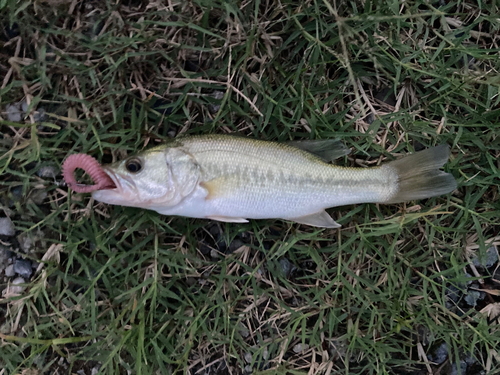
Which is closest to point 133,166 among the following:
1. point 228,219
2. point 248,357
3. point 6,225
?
point 228,219

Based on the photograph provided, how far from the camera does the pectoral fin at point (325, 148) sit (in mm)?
2783

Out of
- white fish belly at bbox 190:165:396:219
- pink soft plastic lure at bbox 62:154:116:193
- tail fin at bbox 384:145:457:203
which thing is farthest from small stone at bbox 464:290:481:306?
pink soft plastic lure at bbox 62:154:116:193

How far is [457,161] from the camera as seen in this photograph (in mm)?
2904

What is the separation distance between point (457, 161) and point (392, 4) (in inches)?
55.3

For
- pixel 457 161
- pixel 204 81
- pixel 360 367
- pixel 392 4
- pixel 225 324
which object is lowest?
pixel 360 367

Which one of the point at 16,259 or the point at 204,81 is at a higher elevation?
the point at 204,81

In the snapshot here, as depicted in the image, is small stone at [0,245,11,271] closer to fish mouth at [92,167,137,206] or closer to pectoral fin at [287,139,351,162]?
fish mouth at [92,167,137,206]

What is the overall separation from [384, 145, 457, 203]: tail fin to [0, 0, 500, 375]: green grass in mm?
240

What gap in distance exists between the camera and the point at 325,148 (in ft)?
9.18

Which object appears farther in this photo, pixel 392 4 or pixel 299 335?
pixel 299 335

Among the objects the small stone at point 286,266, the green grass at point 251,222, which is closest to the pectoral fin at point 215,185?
the green grass at point 251,222

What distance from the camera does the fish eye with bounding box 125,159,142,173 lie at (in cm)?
253

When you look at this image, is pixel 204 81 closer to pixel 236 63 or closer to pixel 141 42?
pixel 236 63

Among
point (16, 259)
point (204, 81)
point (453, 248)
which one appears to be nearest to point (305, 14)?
point (204, 81)
